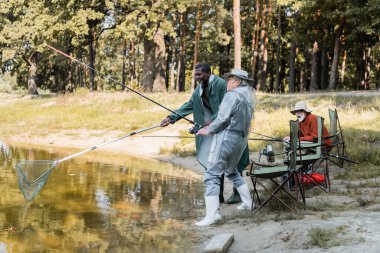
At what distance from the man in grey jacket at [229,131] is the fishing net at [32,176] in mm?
2411

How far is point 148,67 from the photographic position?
117 ft

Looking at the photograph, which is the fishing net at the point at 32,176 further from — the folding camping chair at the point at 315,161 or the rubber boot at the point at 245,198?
the folding camping chair at the point at 315,161

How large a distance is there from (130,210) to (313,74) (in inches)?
1216

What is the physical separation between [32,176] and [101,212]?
44.5 inches

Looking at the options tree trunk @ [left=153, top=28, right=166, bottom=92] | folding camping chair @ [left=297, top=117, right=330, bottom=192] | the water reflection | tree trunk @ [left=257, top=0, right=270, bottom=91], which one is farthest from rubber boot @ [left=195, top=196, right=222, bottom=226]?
tree trunk @ [left=257, top=0, right=270, bottom=91]

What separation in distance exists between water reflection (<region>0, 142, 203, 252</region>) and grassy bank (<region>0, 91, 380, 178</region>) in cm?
366

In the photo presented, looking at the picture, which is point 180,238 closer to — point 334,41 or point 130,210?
point 130,210

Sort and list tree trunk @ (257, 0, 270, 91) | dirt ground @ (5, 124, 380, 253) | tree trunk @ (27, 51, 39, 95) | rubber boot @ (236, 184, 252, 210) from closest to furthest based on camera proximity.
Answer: dirt ground @ (5, 124, 380, 253)
rubber boot @ (236, 184, 252, 210)
tree trunk @ (257, 0, 270, 91)
tree trunk @ (27, 51, 39, 95)

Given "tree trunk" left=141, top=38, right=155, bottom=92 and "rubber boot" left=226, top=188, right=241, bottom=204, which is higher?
"tree trunk" left=141, top=38, right=155, bottom=92

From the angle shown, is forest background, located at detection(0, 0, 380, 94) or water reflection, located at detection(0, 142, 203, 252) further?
forest background, located at detection(0, 0, 380, 94)

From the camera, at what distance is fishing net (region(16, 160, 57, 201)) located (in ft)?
25.7

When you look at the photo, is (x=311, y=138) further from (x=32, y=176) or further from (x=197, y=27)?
(x=197, y=27)

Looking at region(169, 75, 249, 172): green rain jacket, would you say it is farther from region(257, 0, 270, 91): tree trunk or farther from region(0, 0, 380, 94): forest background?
region(257, 0, 270, 91): tree trunk

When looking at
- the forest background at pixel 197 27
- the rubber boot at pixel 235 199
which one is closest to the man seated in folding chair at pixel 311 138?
the rubber boot at pixel 235 199
